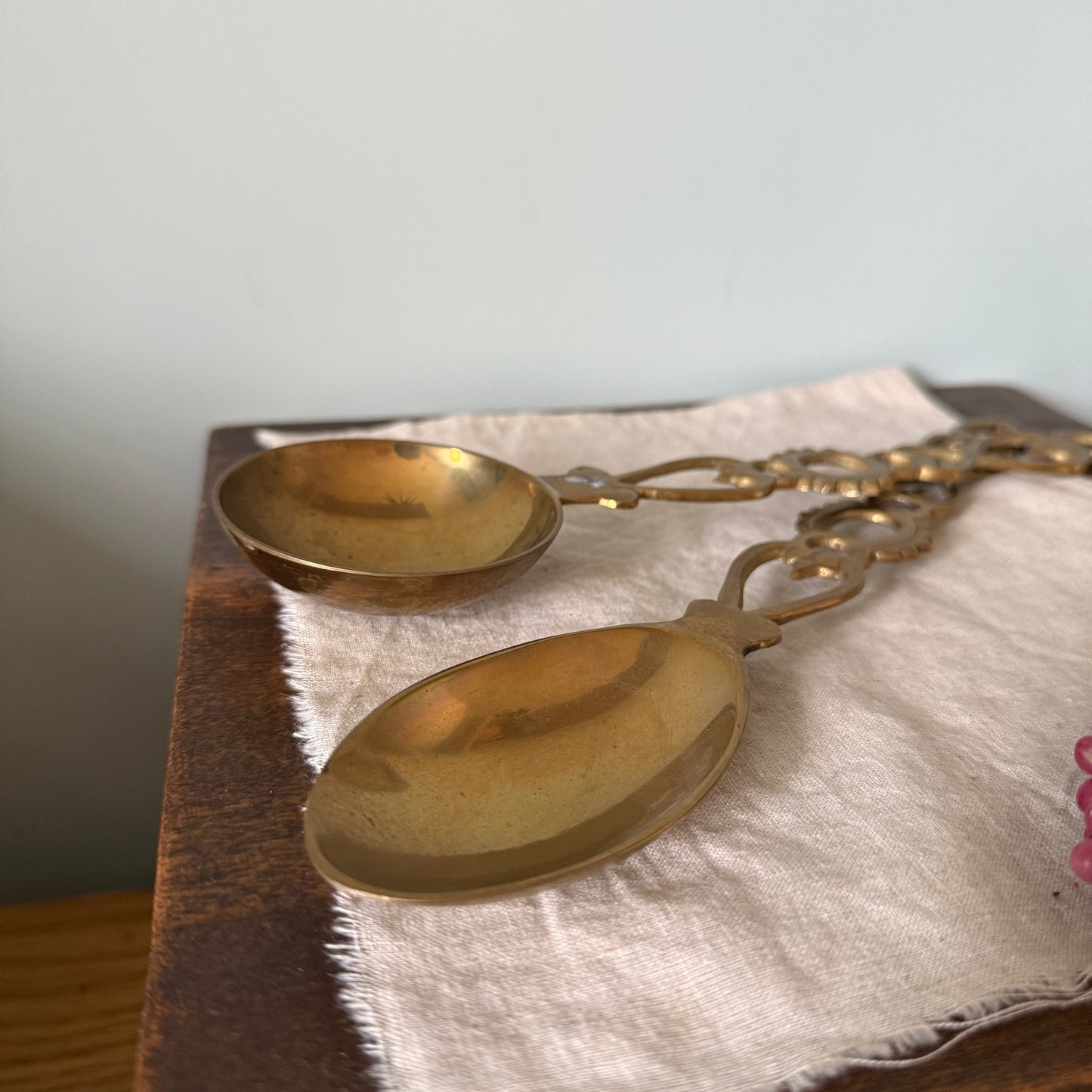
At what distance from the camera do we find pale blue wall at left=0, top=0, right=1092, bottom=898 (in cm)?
56


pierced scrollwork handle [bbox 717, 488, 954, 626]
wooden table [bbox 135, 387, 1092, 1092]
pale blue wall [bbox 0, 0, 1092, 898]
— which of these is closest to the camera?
wooden table [bbox 135, 387, 1092, 1092]

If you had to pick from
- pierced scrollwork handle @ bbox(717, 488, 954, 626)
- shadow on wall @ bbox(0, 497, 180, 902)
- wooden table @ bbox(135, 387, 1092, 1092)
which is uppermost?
pierced scrollwork handle @ bbox(717, 488, 954, 626)

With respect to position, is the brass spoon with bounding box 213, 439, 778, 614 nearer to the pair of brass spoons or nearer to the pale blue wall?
the pair of brass spoons

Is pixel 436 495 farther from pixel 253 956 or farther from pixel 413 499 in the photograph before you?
pixel 253 956

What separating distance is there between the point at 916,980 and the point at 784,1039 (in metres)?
0.05

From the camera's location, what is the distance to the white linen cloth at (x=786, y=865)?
0.88 feet

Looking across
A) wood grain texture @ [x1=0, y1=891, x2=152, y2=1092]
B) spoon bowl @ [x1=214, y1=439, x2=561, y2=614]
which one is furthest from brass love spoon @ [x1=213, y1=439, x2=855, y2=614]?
wood grain texture @ [x1=0, y1=891, x2=152, y2=1092]

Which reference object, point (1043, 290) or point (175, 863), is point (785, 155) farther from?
point (175, 863)

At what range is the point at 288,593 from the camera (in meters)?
0.45

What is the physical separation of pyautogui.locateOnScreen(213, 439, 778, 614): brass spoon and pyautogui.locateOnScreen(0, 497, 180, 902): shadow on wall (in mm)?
242

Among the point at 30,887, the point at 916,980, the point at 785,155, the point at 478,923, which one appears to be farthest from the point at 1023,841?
the point at 30,887

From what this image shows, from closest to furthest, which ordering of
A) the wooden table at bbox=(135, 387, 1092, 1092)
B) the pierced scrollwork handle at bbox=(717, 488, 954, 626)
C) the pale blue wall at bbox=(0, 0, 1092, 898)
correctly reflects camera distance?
the wooden table at bbox=(135, 387, 1092, 1092), the pierced scrollwork handle at bbox=(717, 488, 954, 626), the pale blue wall at bbox=(0, 0, 1092, 898)

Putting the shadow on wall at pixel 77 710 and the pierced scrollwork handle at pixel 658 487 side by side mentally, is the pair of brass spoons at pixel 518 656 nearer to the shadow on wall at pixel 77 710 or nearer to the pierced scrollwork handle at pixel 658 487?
the pierced scrollwork handle at pixel 658 487

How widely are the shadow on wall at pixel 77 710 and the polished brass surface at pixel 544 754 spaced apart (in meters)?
0.40
